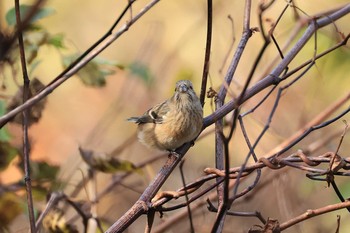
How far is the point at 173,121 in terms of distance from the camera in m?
2.84

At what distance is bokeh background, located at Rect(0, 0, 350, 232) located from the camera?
11.7 ft

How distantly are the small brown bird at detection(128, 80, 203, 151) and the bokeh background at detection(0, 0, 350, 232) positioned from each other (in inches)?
8.7

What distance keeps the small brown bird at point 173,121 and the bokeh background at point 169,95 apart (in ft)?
0.72

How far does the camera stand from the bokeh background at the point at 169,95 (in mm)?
3570

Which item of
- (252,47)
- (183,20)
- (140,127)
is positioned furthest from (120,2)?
(140,127)

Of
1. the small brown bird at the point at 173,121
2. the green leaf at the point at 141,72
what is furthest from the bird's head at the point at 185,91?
the green leaf at the point at 141,72

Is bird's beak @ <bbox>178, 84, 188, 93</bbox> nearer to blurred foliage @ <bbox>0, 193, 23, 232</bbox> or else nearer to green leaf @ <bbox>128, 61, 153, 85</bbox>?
green leaf @ <bbox>128, 61, 153, 85</bbox>

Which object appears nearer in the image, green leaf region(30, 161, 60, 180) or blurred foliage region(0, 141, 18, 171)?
blurred foliage region(0, 141, 18, 171)

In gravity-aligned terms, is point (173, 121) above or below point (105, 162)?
above

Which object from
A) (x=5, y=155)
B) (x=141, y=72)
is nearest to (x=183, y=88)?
(x=141, y=72)

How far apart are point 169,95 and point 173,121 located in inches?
25.3

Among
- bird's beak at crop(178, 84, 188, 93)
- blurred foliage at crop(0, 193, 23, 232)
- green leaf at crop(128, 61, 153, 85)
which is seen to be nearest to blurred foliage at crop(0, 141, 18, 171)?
blurred foliage at crop(0, 193, 23, 232)

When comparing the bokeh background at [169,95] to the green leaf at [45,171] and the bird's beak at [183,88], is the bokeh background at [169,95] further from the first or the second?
the bird's beak at [183,88]

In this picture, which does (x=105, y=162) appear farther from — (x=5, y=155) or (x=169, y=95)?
(x=169, y=95)
